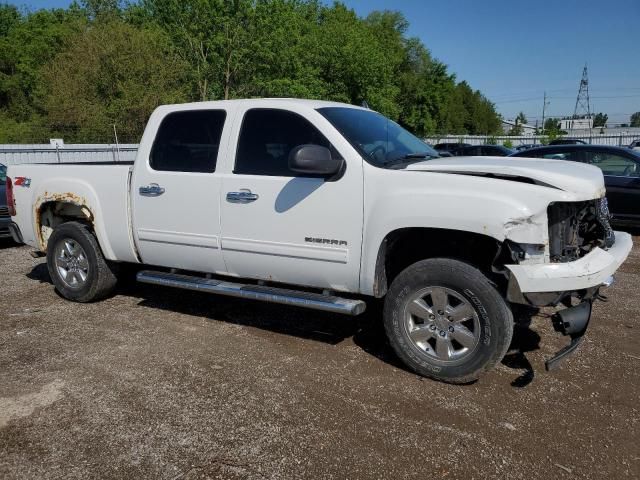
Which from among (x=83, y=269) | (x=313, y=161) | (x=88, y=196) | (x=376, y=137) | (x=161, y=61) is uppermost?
(x=161, y=61)

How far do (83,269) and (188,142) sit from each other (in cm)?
196

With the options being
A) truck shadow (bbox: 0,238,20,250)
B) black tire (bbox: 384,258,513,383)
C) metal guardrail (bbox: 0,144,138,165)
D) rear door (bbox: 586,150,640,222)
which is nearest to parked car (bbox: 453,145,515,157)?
rear door (bbox: 586,150,640,222)

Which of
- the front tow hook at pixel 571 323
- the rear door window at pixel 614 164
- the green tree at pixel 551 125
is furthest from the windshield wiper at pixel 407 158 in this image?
the green tree at pixel 551 125

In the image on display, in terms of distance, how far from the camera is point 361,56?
43.2m

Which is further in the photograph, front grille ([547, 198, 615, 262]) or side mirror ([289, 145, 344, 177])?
side mirror ([289, 145, 344, 177])

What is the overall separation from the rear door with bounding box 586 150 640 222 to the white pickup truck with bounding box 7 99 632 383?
5.12 m

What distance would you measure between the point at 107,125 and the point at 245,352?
28.2 metres

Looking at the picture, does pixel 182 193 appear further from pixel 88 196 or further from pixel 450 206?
pixel 450 206

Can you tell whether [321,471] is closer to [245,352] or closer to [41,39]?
[245,352]

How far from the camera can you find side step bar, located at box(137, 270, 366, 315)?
3.96 metres

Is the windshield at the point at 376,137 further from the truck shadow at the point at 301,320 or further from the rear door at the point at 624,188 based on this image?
the rear door at the point at 624,188

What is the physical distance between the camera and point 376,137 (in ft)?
14.6

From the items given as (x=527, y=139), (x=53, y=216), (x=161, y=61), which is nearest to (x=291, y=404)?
(x=53, y=216)

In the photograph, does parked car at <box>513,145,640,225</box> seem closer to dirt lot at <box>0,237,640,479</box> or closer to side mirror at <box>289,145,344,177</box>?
dirt lot at <box>0,237,640,479</box>
